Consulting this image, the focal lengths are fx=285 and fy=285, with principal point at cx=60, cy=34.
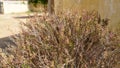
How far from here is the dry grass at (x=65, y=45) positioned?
11.7ft

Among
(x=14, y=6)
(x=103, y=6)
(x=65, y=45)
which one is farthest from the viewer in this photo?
(x=14, y=6)

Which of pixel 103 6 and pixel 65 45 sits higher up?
pixel 103 6

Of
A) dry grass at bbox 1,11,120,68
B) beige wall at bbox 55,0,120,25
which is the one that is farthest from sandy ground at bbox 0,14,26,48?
beige wall at bbox 55,0,120,25

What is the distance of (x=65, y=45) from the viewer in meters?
3.66

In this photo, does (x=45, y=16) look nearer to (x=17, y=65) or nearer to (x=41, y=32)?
(x=41, y=32)

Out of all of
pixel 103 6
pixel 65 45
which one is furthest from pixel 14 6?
pixel 65 45

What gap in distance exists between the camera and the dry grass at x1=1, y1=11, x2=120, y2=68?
3.57m

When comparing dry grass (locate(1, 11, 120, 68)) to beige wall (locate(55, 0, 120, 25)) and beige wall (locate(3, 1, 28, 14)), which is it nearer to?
beige wall (locate(55, 0, 120, 25))

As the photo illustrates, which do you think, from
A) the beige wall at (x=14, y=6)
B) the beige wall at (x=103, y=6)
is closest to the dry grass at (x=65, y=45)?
the beige wall at (x=103, y=6)

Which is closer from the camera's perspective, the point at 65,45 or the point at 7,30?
the point at 65,45

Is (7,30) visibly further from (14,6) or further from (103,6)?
(14,6)

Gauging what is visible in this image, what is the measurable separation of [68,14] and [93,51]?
0.83 m

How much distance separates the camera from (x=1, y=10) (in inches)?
1243

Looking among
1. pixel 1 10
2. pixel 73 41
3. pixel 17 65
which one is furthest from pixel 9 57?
pixel 1 10
